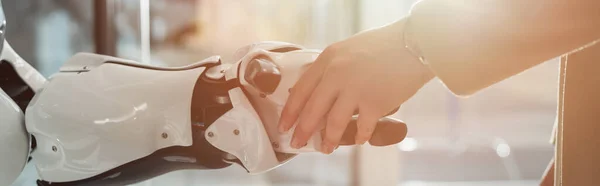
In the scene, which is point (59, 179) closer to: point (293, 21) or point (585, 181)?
point (585, 181)

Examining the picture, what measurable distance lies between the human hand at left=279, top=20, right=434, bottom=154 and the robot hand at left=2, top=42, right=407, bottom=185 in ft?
0.07

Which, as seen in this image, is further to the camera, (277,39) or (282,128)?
(277,39)

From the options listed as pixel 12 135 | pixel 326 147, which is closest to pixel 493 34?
pixel 326 147

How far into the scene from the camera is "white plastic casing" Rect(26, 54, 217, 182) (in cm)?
44

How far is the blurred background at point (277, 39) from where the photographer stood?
81cm

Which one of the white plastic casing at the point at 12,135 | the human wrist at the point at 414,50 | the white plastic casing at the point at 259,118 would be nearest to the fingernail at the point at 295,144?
the white plastic casing at the point at 259,118

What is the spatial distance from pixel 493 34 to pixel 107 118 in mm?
325

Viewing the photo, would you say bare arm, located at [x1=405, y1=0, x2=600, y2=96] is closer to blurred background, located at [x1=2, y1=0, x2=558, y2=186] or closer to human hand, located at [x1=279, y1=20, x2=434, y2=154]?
human hand, located at [x1=279, y1=20, x2=434, y2=154]

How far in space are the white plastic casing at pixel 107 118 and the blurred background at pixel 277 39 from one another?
0.36 feet

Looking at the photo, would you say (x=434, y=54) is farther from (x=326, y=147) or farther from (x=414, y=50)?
(x=326, y=147)

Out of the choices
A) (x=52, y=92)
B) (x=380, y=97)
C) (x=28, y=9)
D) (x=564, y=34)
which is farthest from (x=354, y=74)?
(x=28, y=9)

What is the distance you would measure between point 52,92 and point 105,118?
6cm

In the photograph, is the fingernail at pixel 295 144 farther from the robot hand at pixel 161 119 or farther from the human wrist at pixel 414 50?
the human wrist at pixel 414 50

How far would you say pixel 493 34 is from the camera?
0.39 meters
